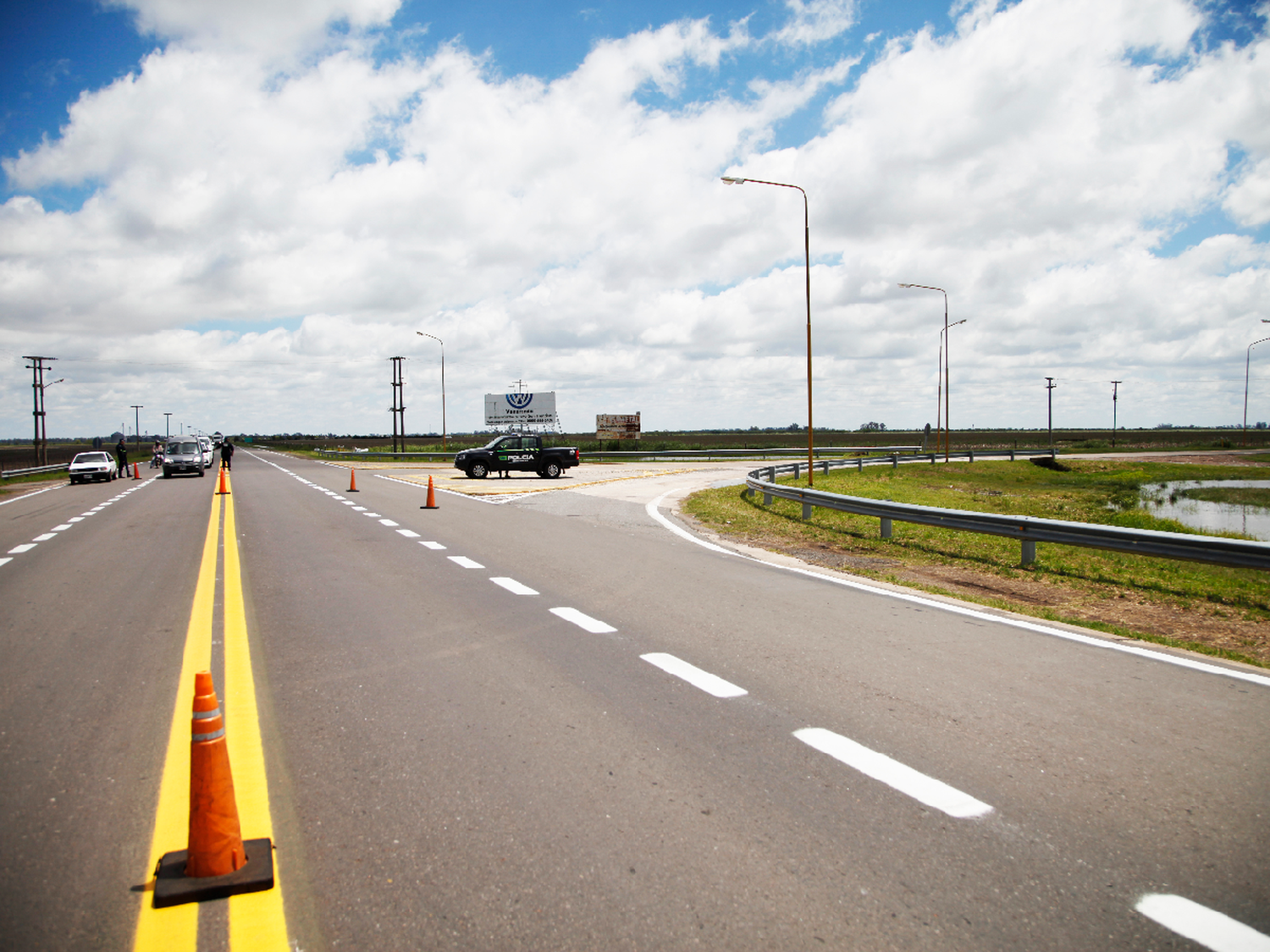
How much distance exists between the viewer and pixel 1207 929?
2686 millimetres

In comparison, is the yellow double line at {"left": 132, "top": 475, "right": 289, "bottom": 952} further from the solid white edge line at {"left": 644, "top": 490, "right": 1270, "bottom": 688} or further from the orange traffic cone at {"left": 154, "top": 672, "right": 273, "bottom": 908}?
the solid white edge line at {"left": 644, "top": 490, "right": 1270, "bottom": 688}

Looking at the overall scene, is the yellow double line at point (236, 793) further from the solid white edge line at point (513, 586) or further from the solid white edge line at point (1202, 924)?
the solid white edge line at point (1202, 924)

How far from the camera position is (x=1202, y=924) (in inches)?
107

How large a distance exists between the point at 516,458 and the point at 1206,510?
26.5 metres

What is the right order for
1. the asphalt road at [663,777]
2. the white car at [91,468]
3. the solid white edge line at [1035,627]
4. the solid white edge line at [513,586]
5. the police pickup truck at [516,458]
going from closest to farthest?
the asphalt road at [663,777], the solid white edge line at [1035,627], the solid white edge line at [513,586], the police pickup truck at [516,458], the white car at [91,468]

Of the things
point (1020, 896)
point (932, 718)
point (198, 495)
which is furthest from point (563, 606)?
point (198, 495)

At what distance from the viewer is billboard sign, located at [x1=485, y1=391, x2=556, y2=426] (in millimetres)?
75312

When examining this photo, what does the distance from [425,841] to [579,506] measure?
17.1 meters

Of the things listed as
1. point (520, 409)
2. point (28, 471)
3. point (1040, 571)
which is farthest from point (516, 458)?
point (520, 409)

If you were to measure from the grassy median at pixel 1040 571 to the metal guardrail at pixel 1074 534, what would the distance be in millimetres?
495

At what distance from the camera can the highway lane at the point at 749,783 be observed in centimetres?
285

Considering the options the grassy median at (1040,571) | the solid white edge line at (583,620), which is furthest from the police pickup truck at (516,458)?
the solid white edge line at (583,620)

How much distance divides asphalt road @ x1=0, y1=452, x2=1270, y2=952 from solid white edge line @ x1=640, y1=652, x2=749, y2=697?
51 mm

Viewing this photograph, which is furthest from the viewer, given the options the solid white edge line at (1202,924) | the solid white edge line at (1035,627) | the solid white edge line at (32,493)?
the solid white edge line at (32,493)
